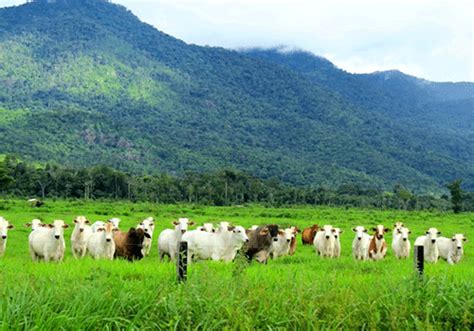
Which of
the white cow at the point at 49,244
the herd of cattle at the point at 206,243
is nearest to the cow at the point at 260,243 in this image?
the herd of cattle at the point at 206,243

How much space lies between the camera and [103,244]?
57.6 feet

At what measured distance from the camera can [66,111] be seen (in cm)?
17012

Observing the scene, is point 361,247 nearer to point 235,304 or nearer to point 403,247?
point 403,247

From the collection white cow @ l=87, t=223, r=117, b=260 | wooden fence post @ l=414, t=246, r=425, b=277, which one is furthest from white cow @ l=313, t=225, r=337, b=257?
wooden fence post @ l=414, t=246, r=425, b=277

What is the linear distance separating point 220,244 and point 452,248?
30.1 ft

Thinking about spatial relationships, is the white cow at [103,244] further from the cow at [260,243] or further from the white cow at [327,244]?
the white cow at [327,244]

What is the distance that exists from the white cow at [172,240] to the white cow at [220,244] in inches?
55.2

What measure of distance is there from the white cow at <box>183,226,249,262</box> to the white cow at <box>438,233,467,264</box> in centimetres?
816

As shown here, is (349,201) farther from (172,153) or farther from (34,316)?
(34,316)

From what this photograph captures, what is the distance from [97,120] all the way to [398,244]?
506 feet

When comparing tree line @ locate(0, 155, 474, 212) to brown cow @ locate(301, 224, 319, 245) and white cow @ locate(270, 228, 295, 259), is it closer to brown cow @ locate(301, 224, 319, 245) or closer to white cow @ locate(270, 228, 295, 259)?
brown cow @ locate(301, 224, 319, 245)

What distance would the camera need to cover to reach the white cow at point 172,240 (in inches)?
702

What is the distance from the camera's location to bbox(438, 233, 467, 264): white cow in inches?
780

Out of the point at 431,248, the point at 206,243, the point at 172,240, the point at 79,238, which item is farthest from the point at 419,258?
the point at 79,238
